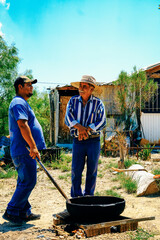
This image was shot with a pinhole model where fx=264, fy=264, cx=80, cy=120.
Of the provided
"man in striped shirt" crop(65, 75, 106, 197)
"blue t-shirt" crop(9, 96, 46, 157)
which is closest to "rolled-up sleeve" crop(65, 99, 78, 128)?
"man in striped shirt" crop(65, 75, 106, 197)

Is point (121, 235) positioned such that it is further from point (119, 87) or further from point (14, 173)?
point (119, 87)

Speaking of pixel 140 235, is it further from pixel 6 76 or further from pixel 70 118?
pixel 6 76

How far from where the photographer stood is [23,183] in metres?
3.55

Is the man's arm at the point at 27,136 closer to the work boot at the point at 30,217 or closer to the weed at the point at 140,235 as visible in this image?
the work boot at the point at 30,217

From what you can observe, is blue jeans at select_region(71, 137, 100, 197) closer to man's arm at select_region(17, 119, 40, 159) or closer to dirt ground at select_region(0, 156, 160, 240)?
dirt ground at select_region(0, 156, 160, 240)

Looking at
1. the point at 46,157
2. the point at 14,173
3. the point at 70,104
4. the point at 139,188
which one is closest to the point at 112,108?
the point at 46,157

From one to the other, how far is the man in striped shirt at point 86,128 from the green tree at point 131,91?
9034 millimetres

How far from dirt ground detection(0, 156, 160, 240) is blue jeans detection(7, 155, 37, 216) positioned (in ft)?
0.78

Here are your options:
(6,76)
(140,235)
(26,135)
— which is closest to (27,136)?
(26,135)

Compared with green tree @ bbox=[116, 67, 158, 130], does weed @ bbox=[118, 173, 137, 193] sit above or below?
below

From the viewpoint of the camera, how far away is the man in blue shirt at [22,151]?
343 centimetres

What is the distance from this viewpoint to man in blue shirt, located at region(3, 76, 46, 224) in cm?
343

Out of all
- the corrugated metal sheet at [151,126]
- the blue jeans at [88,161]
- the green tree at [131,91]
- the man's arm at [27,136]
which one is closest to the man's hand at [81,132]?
the blue jeans at [88,161]

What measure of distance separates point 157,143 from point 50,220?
37.8 ft
